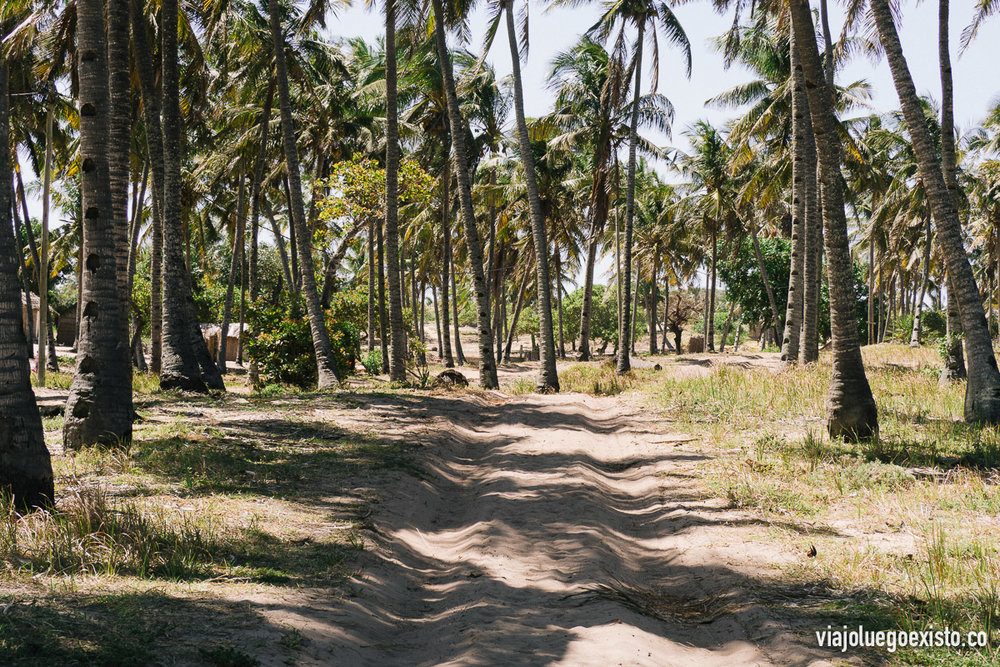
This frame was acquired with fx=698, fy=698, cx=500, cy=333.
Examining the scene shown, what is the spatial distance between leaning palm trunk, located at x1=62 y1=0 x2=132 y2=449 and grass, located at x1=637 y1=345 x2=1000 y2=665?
23.4 feet

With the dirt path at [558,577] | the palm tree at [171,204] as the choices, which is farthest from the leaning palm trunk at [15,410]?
the palm tree at [171,204]

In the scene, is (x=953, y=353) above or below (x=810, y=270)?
below

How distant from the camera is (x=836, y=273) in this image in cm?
970

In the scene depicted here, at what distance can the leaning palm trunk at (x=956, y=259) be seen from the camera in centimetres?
1006

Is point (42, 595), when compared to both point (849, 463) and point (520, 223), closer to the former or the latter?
point (849, 463)

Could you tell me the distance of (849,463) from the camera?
8320 mm

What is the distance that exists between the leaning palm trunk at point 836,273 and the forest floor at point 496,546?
526 mm

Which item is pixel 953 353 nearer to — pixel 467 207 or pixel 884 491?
pixel 884 491

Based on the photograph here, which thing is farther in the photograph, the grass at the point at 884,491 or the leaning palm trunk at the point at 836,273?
the leaning palm trunk at the point at 836,273

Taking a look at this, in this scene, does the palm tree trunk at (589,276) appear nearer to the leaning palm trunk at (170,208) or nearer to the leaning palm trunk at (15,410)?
the leaning palm trunk at (170,208)

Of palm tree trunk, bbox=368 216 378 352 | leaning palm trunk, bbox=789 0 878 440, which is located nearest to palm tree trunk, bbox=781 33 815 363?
leaning palm trunk, bbox=789 0 878 440

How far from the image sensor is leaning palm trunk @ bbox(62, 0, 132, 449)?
26.8ft

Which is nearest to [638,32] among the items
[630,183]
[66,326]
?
[630,183]

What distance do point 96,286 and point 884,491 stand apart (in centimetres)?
912
